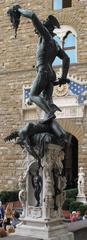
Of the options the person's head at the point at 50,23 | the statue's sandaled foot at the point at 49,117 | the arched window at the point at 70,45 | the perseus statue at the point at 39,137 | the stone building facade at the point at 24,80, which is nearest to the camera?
the perseus statue at the point at 39,137

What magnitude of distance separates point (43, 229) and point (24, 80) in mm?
13717

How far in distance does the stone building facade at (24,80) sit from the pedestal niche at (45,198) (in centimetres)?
1128

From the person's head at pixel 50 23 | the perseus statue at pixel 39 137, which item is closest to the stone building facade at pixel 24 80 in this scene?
the person's head at pixel 50 23

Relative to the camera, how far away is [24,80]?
18.9 m

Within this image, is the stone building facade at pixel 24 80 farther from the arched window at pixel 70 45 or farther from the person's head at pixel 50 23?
the person's head at pixel 50 23

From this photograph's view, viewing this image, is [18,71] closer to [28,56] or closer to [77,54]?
[28,56]

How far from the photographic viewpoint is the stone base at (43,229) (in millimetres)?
5516

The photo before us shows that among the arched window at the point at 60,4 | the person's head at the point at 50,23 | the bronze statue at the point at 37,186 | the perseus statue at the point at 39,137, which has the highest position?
the arched window at the point at 60,4

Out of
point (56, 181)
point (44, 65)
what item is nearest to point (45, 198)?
point (56, 181)

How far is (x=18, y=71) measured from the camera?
1916cm

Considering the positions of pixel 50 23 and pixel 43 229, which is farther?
pixel 50 23

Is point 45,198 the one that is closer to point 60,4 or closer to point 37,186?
point 37,186

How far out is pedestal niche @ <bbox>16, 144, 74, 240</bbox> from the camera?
5.61 m

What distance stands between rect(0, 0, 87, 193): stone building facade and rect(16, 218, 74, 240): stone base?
11395mm
